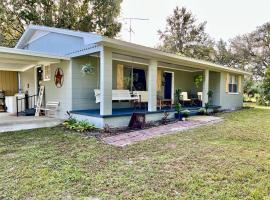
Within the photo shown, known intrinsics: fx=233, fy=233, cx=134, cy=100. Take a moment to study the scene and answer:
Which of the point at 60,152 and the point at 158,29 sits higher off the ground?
the point at 158,29

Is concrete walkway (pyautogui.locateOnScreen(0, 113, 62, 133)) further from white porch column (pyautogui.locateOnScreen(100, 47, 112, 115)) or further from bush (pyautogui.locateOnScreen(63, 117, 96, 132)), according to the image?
white porch column (pyautogui.locateOnScreen(100, 47, 112, 115))

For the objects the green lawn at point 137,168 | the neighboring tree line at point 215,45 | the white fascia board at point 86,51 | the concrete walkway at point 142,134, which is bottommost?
the green lawn at point 137,168

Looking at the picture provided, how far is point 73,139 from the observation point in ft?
20.5

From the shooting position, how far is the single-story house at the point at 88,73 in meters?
7.52

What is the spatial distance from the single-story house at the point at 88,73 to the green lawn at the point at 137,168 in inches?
96.1

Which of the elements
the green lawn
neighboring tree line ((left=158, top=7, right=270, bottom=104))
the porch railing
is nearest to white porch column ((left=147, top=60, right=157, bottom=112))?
the green lawn

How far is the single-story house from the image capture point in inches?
296

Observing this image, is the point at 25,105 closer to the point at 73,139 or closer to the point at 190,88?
the point at 73,139

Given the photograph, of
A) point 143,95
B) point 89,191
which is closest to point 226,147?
point 89,191

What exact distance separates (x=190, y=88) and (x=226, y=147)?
33.0 feet

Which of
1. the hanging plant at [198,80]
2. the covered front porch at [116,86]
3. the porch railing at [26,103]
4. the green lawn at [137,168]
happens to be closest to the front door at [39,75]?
the porch railing at [26,103]

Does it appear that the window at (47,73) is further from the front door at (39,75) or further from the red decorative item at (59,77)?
the red decorative item at (59,77)

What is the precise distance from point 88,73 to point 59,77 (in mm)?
1333

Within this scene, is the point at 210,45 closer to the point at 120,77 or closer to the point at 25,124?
the point at 120,77
